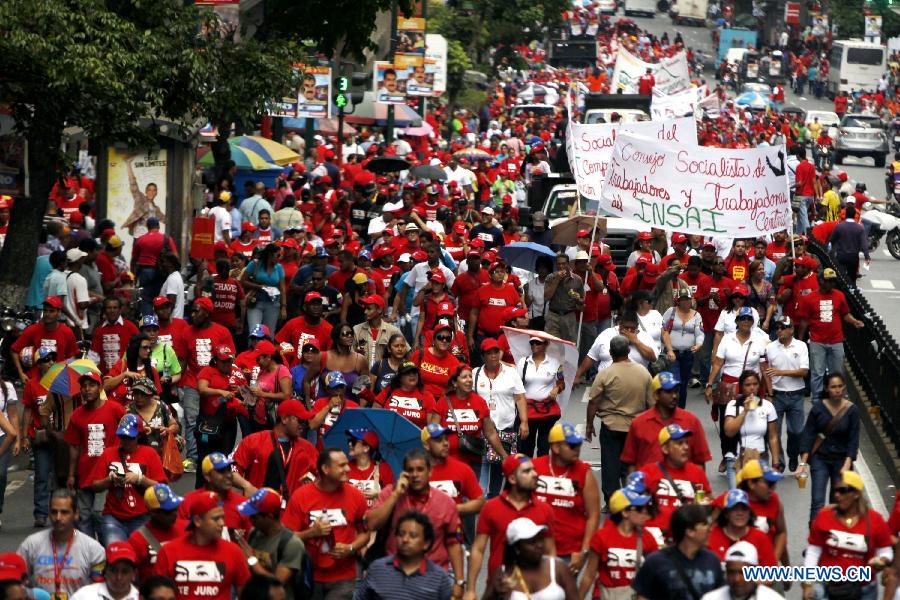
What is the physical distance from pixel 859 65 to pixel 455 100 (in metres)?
27.6

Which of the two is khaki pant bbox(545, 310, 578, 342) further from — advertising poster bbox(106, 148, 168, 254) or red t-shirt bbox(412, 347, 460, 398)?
advertising poster bbox(106, 148, 168, 254)

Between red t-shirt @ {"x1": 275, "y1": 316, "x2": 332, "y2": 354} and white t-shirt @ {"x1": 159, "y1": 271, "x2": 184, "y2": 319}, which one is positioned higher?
red t-shirt @ {"x1": 275, "y1": 316, "x2": 332, "y2": 354}

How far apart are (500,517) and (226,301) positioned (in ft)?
29.4

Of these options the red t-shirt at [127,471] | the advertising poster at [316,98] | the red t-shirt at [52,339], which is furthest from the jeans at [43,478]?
the advertising poster at [316,98]

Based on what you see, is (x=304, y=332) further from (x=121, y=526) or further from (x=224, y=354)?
(x=121, y=526)

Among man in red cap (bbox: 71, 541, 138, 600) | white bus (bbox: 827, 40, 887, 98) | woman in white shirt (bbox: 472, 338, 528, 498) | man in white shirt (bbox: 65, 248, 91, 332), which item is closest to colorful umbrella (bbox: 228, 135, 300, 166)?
man in white shirt (bbox: 65, 248, 91, 332)

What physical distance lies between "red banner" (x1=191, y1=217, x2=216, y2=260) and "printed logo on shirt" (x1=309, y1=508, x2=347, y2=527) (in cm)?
1374

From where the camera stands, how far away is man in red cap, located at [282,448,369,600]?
10297 millimetres

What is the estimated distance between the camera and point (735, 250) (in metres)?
20.8

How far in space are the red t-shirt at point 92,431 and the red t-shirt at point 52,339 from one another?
283 cm

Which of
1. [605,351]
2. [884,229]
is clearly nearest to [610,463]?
[605,351]

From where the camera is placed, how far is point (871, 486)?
1625 cm

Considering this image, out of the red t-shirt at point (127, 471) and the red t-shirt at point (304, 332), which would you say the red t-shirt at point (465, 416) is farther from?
the red t-shirt at point (304, 332)

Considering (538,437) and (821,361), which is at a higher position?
(538,437)
